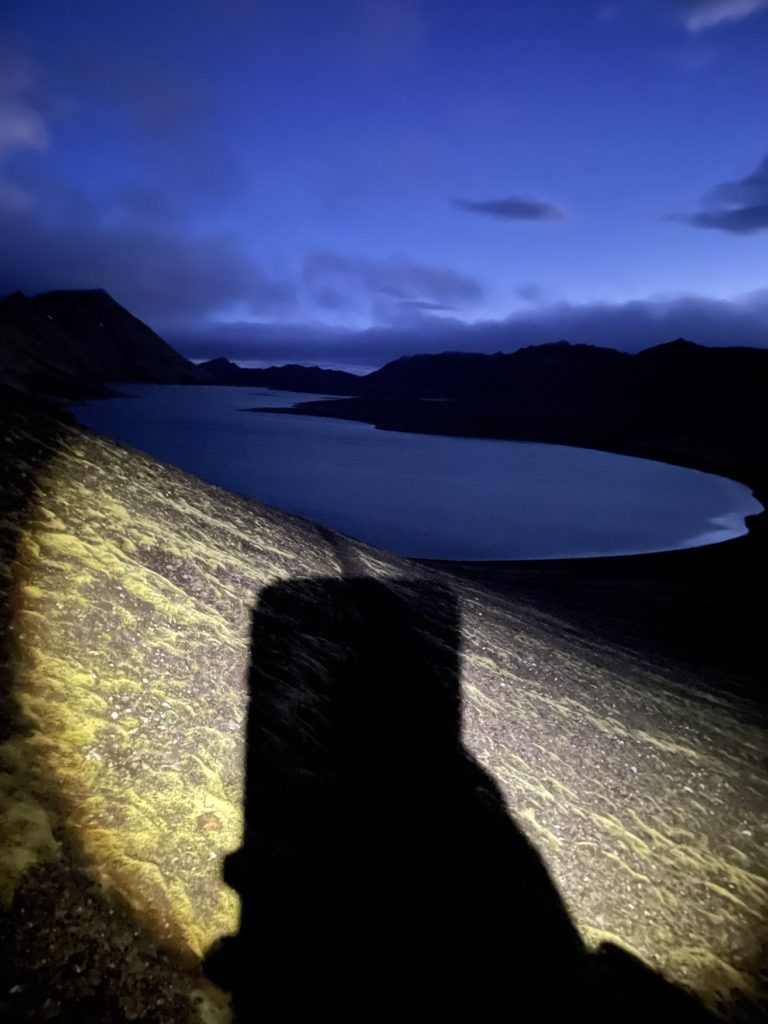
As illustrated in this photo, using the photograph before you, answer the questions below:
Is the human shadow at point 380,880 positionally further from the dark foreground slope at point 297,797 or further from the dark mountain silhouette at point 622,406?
the dark mountain silhouette at point 622,406

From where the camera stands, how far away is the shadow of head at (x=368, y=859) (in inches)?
145

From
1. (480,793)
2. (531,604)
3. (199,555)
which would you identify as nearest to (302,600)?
(199,555)

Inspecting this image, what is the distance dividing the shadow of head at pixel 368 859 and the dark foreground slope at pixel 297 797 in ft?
0.07

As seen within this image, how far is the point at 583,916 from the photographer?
188 inches

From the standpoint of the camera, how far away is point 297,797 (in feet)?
15.3

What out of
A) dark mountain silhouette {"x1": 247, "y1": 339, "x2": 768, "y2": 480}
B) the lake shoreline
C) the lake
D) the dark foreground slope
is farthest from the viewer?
dark mountain silhouette {"x1": 247, "y1": 339, "x2": 768, "y2": 480}

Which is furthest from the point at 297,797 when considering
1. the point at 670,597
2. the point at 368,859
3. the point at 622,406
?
the point at 622,406

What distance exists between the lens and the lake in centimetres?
3222

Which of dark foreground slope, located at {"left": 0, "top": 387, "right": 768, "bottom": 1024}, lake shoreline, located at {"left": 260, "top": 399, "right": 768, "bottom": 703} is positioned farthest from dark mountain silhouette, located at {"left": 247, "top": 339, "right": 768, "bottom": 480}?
dark foreground slope, located at {"left": 0, "top": 387, "right": 768, "bottom": 1024}

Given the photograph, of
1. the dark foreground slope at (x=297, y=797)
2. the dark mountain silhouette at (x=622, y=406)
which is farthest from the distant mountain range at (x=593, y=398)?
the dark foreground slope at (x=297, y=797)

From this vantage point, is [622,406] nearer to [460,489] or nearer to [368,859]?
[460,489]

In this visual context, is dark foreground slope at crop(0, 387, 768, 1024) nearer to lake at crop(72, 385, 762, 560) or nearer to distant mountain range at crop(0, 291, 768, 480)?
lake at crop(72, 385, 762, 560)

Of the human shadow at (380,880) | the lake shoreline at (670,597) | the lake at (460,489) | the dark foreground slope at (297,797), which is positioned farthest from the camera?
the lake at (460,489)

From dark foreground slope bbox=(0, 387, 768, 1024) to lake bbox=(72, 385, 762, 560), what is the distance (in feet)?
63.7
